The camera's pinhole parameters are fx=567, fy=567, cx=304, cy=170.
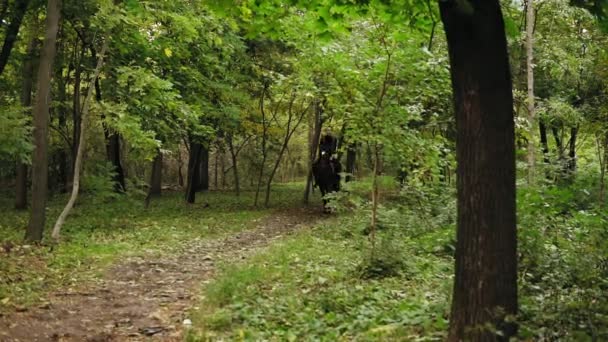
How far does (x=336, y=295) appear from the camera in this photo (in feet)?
21.9

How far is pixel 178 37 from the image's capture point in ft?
52.4

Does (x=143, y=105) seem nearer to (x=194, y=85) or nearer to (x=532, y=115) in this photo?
(x=194, y=85)

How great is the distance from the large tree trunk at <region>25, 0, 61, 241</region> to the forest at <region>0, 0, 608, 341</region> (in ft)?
0.13

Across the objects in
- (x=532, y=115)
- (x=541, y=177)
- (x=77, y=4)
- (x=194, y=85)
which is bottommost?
(x=541, y=177)

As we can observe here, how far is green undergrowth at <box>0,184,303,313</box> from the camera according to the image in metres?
8.70

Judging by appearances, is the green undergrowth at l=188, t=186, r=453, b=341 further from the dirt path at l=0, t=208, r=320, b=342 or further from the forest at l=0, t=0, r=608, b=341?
the dirt path at l=0, t=208, r=320, b=342

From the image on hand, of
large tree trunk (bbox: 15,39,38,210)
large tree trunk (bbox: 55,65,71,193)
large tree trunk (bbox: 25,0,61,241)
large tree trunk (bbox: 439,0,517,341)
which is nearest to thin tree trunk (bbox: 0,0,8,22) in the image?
large tree trunk (bbox: 15,39,38,210)

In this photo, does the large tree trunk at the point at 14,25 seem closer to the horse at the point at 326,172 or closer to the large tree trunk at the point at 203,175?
the horse at the point at 326,172

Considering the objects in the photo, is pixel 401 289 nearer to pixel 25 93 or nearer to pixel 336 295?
pixel 336 295

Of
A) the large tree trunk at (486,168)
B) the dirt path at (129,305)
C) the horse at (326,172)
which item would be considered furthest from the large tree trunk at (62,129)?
the large tree trunk at (486,168)

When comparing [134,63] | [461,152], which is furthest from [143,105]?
[461,152]

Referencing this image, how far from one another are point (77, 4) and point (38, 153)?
4613 millimetres

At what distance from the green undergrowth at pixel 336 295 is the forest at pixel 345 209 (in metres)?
0.03

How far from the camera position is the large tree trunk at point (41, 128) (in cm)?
1139
